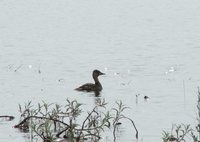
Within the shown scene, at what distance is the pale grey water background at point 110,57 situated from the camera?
66.9 ft

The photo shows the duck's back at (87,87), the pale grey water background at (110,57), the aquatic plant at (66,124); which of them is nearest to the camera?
the aquatic plant at (66,124)

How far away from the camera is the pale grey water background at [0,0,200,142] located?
20406 mm

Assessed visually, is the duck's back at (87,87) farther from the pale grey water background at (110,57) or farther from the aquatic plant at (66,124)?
the aquatic plant at (66,124)

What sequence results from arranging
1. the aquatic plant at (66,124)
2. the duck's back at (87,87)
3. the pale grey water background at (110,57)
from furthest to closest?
1. the duck's back at (87,87)
2. the pale grey water background at (110,57)
3. the aquatic plant at (66,124)

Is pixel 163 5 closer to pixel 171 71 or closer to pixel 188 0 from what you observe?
pixel 188 0

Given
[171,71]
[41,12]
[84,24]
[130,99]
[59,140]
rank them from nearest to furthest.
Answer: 1. [59,140]
2. [130,99]
3. [171,71]
4. [84,24]
5. [41,12]

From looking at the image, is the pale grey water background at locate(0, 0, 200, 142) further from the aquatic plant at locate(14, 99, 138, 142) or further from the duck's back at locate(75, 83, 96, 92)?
the aquatic plant at locate(14, 99, 138, 142)

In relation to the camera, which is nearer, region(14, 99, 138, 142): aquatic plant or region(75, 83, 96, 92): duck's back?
region(14, 99, 138, 142): aquatic plant

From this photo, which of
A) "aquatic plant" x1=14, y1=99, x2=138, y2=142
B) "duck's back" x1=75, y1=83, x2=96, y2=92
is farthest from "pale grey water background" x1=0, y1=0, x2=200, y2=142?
"aquatic plant" x1=14, y1=99, x2=138, y2=142

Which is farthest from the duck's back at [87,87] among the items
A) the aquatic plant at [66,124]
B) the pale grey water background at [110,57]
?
the aquatic plant at [66,124]

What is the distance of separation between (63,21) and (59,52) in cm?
1463

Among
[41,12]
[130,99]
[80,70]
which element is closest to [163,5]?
[41,12]

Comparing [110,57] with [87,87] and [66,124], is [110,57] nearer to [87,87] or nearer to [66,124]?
[87,87]

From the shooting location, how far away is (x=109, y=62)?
98.4ft
